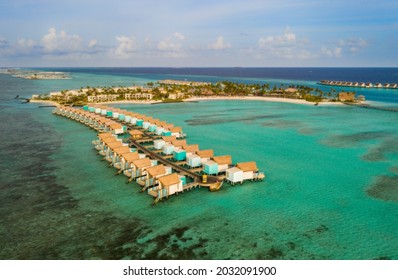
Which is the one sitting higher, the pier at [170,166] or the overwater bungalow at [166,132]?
the overwater bungalow at [166,132]

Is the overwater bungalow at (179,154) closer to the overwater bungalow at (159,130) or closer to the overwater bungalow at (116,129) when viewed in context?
the overwater bungalow at (159,130)

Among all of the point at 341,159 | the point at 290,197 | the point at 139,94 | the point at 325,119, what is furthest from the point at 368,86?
the point at 290,197

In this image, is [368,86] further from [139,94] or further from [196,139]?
[196,139]

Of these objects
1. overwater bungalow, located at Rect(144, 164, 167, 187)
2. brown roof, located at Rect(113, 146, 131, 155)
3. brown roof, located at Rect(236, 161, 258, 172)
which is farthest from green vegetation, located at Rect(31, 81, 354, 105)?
brown roof, located at Rect(236, 161, 258, 172)

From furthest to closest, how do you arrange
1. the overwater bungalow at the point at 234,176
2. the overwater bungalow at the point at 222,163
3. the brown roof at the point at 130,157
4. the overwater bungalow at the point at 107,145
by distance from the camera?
1. the overwater bungalow at the point at 107,145
2. the overwater bungalow at the point at 222,163
3. the brown roof at the point at 130,157
4. the overwater bungalow at the point at 234,176

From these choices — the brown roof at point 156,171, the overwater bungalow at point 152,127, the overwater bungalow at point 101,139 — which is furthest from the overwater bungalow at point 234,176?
the overwater bungalow at point 152,127

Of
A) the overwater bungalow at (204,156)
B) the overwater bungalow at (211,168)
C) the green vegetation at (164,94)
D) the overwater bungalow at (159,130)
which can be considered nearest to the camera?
the overwater bungalow at (211,168)

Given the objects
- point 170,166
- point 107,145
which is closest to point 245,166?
point 170,166

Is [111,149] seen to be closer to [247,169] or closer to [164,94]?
[247,169]

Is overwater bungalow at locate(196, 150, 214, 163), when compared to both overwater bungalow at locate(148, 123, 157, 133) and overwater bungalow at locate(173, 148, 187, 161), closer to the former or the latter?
overwater bungalow at locate(173, 148, 187, 161)

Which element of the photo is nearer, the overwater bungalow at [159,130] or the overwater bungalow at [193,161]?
the overwater bungalow at [193,161]

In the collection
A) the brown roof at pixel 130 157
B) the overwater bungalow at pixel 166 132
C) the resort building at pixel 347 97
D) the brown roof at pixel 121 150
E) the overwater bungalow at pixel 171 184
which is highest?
the resort building at pixel 347 97

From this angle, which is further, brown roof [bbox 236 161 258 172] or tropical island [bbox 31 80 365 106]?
Answer: tropical island [bbox 31 80 365 106]
